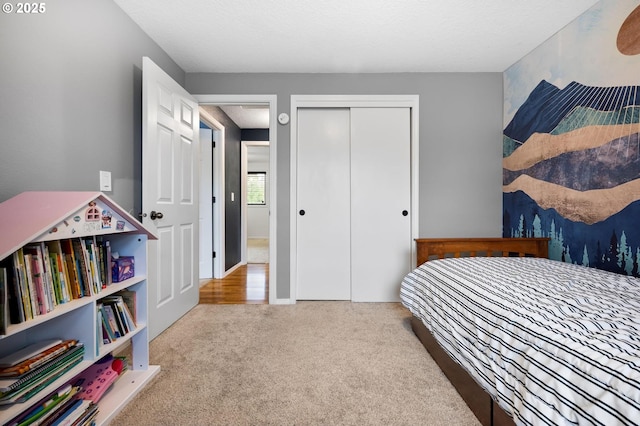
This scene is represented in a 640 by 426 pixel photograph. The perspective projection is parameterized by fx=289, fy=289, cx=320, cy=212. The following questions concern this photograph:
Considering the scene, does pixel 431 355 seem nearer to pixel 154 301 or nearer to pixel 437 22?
pixel 154 301

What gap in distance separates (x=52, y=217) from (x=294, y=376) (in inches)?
54.6

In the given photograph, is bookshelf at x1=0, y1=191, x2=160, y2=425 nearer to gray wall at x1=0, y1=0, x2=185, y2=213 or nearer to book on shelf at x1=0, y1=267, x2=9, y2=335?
book on shelf at x1=0, y1=267, x2=9, y2=335

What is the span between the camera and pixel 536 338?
0.92 m

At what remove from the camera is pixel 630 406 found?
632mm

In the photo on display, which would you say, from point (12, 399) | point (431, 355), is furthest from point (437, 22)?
point (12, 399)

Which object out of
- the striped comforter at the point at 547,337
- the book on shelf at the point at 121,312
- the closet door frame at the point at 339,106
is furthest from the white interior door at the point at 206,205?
the striped comforter at the point at 547,337

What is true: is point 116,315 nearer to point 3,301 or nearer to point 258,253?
point 3,301

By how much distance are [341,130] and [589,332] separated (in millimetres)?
2516

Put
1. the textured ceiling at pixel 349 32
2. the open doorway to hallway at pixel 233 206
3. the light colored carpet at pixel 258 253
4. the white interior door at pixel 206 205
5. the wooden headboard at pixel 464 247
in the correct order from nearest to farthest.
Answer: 1. the textured ceiling at pixel 349 32
2. the wooden headboard at pixel 464 247
3. the open doorway to hallway at pixel 233 206
4. the white interior door at pixel 206 205
5. the light colored carpet at pixel 258 253

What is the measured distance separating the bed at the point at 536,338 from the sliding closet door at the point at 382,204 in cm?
101

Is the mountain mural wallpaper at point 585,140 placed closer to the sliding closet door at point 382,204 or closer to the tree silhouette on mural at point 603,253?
the tree silhouette on mural at point 603,253

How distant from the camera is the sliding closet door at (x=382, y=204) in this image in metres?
2.95

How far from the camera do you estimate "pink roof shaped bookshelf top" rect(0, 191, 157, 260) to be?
1001 mm

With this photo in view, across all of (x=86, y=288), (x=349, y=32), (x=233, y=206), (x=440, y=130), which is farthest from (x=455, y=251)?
(x=233, y=206)
